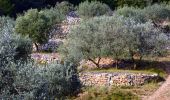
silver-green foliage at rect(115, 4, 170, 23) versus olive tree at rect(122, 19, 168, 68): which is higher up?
silver-green foliage at rect(115, 4, 170, 23)

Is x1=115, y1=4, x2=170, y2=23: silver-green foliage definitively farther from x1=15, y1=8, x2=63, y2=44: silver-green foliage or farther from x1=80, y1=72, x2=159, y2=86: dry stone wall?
x1=80, y1=72, x2=159, y2=86: dry stone wall

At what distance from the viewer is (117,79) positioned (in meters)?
25.4

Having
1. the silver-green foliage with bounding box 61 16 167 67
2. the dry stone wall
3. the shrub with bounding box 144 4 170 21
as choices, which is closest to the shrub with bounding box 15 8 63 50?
the silver-green foliage with bounding box 61 16 167 67

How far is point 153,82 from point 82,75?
4.17m

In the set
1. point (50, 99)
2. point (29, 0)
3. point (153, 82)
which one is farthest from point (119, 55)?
point (29, 0)

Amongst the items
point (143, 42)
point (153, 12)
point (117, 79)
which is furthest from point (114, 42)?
point (153, 12)

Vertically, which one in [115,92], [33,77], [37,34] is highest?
[37,34]

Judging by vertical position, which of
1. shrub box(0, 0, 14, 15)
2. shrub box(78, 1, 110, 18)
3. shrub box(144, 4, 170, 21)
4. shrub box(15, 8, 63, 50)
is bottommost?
shrub box(15, 8, 63, 50)

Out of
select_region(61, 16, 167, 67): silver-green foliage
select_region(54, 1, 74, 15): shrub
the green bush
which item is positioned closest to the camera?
select_region(61, 16, 167, 67): silver-green foliage

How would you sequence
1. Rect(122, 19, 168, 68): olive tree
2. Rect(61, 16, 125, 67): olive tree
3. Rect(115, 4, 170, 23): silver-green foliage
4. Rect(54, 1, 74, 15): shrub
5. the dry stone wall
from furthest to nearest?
Rect(54, 1, 74, 15): shrub → Rect(115, 4, 170, 23): silver-green foliage → Rect(122, 19, 168, 68): olive tree → Rect(61, 16, 125, 67): olive tree → the dry stone wall

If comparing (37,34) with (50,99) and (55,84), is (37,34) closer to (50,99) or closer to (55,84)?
(55,84)

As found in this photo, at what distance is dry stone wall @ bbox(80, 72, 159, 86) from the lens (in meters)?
25.4

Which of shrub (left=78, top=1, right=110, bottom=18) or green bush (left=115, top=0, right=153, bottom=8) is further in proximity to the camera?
green bush (left=115, top=0, right=153, bottom=8)

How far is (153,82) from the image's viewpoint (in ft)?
83.4
